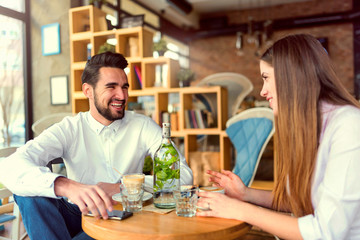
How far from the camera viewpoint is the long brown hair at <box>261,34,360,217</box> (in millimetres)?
1024

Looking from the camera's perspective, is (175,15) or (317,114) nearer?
(317,114)

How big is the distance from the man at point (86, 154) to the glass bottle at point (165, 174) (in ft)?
0.72

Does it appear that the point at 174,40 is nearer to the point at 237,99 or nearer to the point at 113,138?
the point at 237,99

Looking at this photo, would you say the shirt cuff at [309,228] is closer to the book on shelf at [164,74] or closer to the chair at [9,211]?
the chair at [9,211]

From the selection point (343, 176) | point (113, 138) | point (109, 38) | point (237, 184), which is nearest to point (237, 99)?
point (109, 38)

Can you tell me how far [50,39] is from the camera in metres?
4.58

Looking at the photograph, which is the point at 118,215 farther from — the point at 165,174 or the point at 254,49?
the point at 254,49

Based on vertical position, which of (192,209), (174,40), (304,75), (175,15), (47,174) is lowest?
(192,209)

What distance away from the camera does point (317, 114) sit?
3.43 ft

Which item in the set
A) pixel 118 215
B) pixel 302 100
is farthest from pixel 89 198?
pixel 302 100

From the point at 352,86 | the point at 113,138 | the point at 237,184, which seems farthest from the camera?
the point at 352,86

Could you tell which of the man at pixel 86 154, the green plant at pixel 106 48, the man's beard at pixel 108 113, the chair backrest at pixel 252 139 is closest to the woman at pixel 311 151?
the man at pixel 86 154

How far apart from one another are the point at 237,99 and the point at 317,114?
421 centimetres

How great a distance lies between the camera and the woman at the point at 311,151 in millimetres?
911
